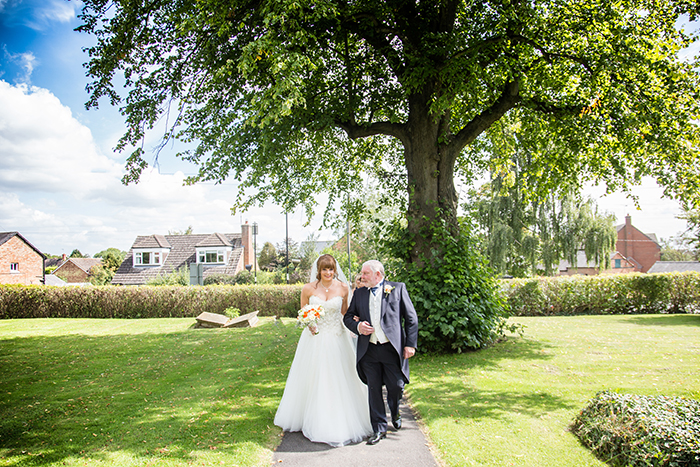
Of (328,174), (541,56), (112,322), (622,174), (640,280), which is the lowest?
(112,322)

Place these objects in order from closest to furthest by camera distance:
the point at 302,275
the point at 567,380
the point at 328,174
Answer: the point at 567,380
the point at 328,174
the point at 302,275

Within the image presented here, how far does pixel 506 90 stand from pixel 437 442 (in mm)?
8826

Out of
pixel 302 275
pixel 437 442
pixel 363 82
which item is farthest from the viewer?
pixel 302 275

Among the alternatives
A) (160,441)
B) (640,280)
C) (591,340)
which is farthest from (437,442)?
(640,280)

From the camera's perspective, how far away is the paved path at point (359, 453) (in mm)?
4352

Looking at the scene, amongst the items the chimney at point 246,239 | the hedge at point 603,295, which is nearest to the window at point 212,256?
the chimney at point 246,239

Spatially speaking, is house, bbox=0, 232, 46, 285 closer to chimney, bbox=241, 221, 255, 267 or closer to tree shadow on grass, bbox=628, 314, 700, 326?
chimney, bbox=241, 221, 255, 267

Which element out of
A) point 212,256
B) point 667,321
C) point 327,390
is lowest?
point 667,321

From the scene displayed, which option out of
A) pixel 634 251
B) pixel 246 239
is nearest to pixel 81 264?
pixel 246 239

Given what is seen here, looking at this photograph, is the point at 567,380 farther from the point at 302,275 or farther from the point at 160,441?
the point at 302,275

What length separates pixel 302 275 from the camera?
33500mm

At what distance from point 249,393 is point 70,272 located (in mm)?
68497

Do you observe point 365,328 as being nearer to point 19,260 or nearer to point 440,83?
point 440,83

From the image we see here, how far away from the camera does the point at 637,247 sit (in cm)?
5759
